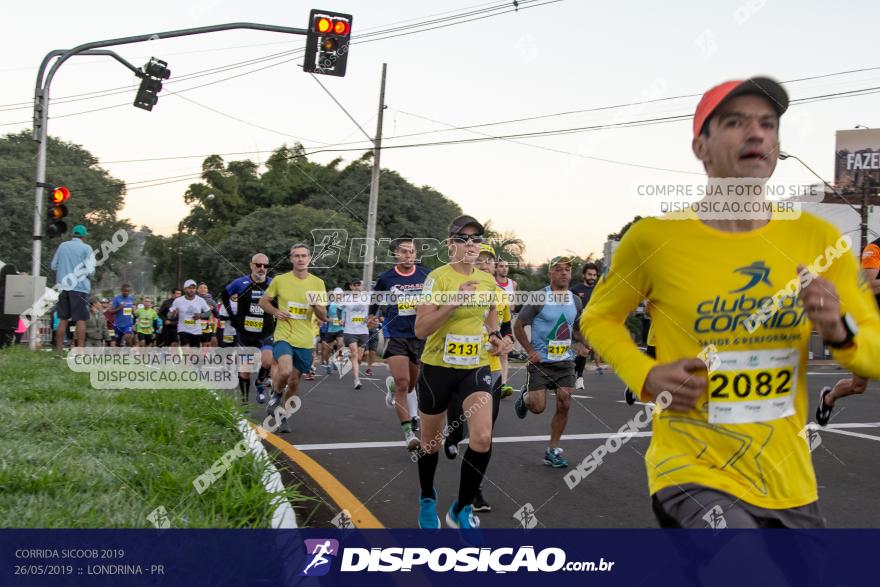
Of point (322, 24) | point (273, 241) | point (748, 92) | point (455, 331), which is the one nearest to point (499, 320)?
point (455, 331)

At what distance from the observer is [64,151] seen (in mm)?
50969

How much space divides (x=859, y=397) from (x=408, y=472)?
10.4 m

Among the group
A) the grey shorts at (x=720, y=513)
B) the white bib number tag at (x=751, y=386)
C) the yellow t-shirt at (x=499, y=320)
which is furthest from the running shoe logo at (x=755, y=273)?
the yellow t-shirt at (x=499, y=320)

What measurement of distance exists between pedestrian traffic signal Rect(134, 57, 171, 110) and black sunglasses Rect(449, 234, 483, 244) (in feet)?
37.9

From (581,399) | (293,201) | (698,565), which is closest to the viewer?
(698,565)

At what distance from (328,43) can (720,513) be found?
13.0 metres

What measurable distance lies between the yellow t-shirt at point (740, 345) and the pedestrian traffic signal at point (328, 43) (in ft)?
40.1

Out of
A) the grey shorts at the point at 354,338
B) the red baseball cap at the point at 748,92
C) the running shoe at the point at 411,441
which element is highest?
the red baseball cap at the point at 748,92

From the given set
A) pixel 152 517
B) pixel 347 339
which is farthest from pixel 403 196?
pixel 152 517

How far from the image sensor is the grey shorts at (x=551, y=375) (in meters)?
8.24

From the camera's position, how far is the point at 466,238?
19.4ft

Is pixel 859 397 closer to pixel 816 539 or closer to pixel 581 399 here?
pixel 581 399

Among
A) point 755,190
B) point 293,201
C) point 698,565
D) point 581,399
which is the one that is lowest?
point 581,399

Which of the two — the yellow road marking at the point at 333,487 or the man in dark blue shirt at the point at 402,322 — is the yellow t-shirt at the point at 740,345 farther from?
the man in dark blue shirt at the point at 402,322
